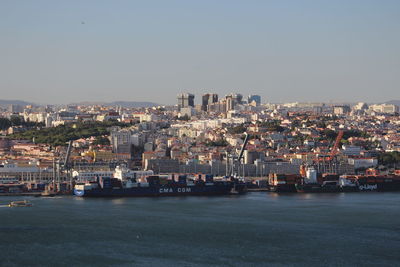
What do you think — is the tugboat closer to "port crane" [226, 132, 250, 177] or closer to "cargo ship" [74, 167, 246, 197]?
"cargo ship" [74, 167, 246, 197]

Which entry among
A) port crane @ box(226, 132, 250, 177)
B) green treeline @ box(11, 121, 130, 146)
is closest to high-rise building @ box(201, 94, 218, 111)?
green treeline @ box(11, 121, 130, 146)

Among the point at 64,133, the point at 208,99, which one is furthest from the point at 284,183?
the point at 208,99

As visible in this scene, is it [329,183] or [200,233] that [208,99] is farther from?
[200,233]

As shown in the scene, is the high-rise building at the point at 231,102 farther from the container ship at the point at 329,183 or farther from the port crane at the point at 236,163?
the container ship at the point at 329,183

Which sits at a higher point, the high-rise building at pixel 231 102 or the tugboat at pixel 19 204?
the high-rise building at pixel 231 102

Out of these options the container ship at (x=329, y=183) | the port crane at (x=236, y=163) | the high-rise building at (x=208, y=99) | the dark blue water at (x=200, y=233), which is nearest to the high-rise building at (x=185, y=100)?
the high-rise building at (x=208, y=99)

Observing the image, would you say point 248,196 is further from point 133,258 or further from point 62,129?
point 62,129

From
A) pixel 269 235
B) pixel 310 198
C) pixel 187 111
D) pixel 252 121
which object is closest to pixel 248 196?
pixel 310 198
